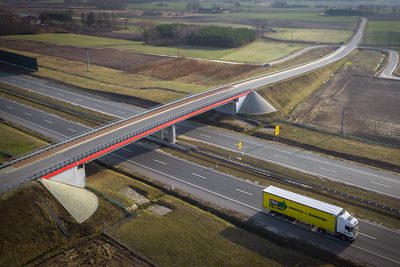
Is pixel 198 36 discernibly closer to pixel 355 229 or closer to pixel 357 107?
pixel 357 107

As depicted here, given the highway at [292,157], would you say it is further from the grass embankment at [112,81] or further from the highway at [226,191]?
the highway at [226,191]

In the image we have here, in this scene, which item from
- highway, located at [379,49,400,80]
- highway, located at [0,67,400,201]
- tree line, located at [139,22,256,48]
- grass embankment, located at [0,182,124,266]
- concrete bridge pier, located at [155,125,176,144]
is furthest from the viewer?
tree line, located at [139,22,256,48]

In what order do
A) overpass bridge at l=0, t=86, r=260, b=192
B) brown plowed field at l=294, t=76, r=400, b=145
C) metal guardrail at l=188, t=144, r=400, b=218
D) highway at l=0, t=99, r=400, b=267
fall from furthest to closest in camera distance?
A: brown plowed field at l=294, t=76, r=400, b=145, metal guardrail at l=188, t=144, r=400, b=218, overpass bridge at l=0, t=86, r=260, b=192, highway at l=0, t=99, r=400, b=267

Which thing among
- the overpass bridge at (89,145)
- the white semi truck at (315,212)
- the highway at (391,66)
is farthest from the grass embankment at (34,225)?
the highway at (391,66)

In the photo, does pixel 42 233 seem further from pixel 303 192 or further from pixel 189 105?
pixel 189 105

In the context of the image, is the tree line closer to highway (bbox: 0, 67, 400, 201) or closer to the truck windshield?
→ highway (bbox: 0, 67, 400, 201)

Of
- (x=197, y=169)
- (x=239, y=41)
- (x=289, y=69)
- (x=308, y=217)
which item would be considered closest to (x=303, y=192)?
(x=308, y=217)

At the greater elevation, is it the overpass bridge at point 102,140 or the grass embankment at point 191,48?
the grass embankment at point 191,48

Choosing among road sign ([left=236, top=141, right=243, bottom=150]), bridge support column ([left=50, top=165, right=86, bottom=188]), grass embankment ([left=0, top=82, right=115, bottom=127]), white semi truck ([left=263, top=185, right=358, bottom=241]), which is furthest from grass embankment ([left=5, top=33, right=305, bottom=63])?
white semi truck ([left=263, top=185, right=358, bottom=241])
